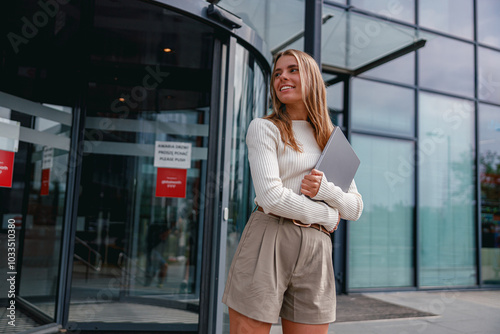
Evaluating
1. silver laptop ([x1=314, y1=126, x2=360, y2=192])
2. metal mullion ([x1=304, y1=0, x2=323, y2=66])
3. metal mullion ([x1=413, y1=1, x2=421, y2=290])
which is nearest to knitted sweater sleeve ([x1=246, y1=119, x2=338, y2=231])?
silver laptop ([x1=314, y1=126, x2=360, y2=192])

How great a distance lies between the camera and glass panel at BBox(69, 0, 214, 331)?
4371 millimetres

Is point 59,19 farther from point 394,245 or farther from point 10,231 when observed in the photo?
point 394,245

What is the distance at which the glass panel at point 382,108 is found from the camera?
277 inches

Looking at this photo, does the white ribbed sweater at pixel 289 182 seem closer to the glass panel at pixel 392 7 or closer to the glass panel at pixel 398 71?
the glass panel at pixel 398 71

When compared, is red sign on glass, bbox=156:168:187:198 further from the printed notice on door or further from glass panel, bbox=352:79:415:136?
glass panel, bbox=352:79:415:136

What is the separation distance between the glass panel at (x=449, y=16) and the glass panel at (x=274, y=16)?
285 centimetres

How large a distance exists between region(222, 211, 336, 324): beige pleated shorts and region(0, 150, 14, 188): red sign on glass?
2878mm

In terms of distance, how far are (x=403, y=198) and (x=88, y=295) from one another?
5.20 meters

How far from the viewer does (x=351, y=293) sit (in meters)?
6.63

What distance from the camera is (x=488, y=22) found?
8.39m

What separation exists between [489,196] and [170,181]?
6.26 meters

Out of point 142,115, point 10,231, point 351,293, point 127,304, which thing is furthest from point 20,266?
point 351,293

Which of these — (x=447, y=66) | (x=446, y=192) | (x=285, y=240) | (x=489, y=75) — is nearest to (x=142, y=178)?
(x=285, y=240)

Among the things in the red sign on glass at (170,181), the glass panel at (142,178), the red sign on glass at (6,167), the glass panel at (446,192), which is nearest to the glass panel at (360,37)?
the glass panel at (446,192)
